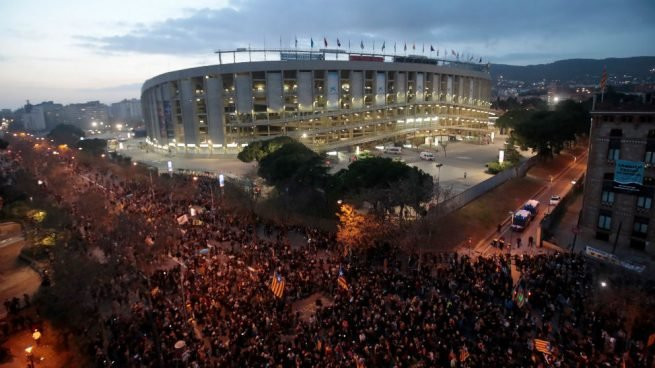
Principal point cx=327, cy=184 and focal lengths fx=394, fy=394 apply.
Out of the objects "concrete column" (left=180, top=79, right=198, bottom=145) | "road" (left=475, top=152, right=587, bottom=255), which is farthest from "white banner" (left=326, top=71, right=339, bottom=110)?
"road" (left=475, top=152, right=587, bottom=255)

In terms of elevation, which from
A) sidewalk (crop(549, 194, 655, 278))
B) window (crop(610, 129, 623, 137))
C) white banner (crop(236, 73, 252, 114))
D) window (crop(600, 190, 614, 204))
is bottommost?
sidewalk (crop(549, 194, 655, 278))

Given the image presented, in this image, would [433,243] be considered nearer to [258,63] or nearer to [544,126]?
[544,126]

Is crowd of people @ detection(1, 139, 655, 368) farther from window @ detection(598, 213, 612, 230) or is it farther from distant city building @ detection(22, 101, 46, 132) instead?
distant city building @ detection(22, 101, 46, 132)

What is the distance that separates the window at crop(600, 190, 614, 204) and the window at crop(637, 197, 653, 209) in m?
1.43

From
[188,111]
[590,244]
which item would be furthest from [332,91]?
[590,244]

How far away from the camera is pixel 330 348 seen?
44.3ft

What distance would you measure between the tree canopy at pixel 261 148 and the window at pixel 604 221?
33.5 m

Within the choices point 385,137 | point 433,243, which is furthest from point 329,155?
point 433,243

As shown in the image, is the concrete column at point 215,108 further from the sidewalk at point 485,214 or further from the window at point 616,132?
the window at point 616,132

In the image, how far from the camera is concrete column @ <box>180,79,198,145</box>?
70006 mm

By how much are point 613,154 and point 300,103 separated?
5045cm

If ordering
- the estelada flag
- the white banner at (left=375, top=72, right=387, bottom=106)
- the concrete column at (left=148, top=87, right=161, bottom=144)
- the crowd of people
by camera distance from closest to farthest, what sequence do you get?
1. the estelada flag
2. the crowd of people
3. the white banner at (left=375, top=72, right=387, bottom=106)
4. the concrete column at (left=148, top=87, right=161, bottom=144)

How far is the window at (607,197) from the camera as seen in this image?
2521 cm

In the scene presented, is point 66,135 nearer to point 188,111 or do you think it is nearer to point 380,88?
point 188,111
